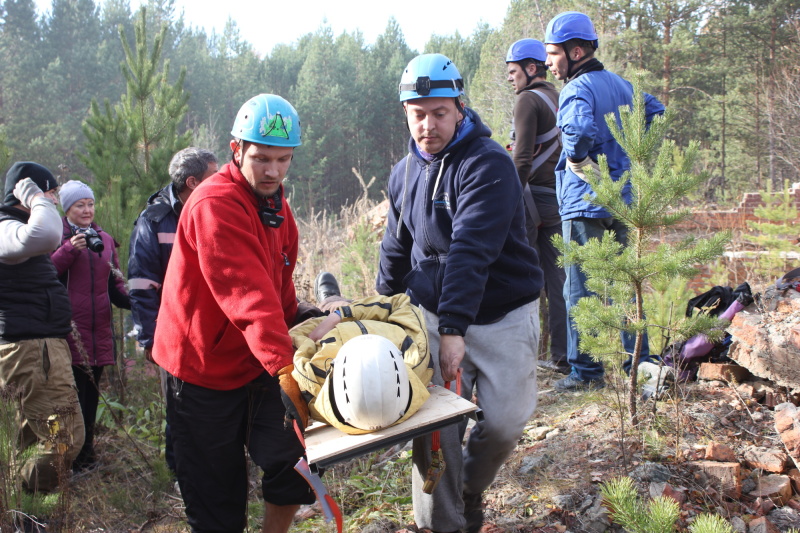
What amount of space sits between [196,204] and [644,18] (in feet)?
76.9

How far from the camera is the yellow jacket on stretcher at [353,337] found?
218cm

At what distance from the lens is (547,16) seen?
26.1 metres

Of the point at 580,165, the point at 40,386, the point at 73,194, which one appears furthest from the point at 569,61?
the point at 40,386

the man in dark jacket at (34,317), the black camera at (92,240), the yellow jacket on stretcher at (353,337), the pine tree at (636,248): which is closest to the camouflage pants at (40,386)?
the man in dark jacket at (34,317)

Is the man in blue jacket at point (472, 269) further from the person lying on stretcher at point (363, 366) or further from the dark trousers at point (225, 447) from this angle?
the dark trousers at point (225, 447)

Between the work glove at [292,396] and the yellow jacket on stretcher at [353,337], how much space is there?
0.04 m

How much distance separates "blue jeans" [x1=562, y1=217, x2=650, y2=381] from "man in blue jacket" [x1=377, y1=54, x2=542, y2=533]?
4.64ft

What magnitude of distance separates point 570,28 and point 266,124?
8.68 feet

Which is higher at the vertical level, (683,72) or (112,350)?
(683,72)

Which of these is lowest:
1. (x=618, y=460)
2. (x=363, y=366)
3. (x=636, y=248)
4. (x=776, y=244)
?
(x=618, y=460)

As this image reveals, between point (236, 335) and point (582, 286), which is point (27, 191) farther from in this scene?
point (582, 286)

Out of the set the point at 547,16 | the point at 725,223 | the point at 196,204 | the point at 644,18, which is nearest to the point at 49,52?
the point at 547,16

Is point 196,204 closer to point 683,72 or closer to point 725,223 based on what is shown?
point 725,223

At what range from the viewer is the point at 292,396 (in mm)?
2283
